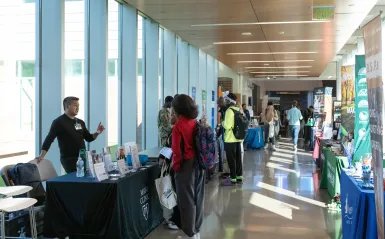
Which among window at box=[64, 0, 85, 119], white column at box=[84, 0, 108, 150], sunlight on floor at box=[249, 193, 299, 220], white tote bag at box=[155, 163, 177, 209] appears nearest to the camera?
white tote bag at box=[155, 163, 177, 209]

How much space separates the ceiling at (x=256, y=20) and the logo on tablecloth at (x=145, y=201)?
10.6ft

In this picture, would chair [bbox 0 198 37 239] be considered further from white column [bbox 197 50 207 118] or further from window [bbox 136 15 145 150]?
white column [bbox 197 50 207 118]

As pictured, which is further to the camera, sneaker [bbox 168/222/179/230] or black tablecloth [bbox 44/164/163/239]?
sneaker [bbox 168/222/179/230]

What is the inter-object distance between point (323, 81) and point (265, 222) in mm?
21763

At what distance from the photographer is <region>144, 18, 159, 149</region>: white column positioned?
8.51 metres

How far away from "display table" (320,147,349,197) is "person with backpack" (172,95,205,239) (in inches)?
88.5

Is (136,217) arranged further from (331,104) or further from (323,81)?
(323,81)

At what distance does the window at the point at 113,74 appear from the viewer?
6.75m

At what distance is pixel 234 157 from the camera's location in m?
7.03

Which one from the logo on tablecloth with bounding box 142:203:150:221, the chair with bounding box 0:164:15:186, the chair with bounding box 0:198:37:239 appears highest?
the chair with bounding box 0:164:15:186

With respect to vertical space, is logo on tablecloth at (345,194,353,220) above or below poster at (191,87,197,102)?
below

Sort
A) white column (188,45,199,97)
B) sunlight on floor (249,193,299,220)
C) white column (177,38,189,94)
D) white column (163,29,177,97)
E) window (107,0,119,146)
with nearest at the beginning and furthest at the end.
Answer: sunlight on floor (249,193,299,220), window (107,0,119,146), white column (163,29,177,97), white column (177,38,189,94), white column (188,45,199,97)

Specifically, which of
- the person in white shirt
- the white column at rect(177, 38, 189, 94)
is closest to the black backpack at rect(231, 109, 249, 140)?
the white column at rect(177, 38, 189, 94)

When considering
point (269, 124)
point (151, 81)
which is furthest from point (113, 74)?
point (269, 124)
